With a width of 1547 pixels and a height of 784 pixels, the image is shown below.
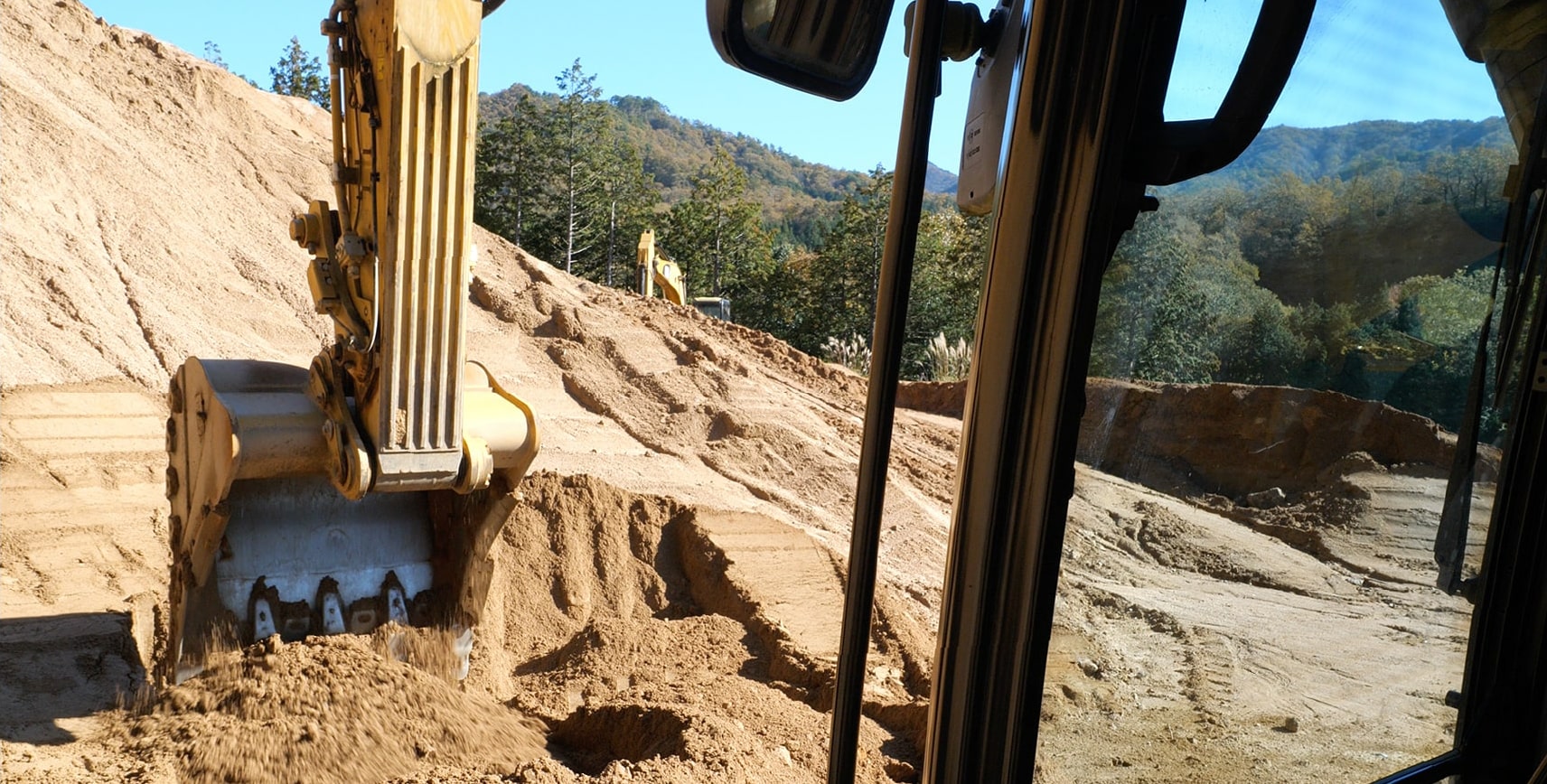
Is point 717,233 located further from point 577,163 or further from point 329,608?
point 329,608

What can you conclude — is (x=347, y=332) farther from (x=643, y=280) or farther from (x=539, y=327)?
(x=643, y=280)

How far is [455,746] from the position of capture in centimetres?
411

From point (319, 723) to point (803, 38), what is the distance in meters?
3.46

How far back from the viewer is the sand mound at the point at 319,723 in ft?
12.5

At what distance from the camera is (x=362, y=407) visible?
426 centimetres

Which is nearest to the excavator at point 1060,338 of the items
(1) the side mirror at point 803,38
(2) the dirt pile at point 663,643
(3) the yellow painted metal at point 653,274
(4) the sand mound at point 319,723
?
(1) the side mirror at point 803,38

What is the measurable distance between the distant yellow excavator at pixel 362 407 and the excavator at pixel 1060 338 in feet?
9.86

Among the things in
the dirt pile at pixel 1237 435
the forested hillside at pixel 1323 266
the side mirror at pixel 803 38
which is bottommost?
the dirt pile at pixel 1237 435

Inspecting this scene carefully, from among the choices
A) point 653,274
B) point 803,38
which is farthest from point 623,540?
point 653,274

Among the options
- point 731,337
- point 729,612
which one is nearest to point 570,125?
point 731,337

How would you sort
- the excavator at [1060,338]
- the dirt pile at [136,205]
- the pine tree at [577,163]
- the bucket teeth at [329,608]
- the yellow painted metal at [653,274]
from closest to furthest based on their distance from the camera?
the excavator at [1060,338] → the bucket teeth at [329,608] → the dirt pile at [136,205] → the yellow painted metal at [653,274] → the pine tree at [577,163]

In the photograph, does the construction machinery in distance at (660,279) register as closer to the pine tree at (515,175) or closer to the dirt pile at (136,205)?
the dirt pile at (136,205)

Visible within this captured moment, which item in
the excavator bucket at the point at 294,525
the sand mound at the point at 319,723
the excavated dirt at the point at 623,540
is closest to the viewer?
the excavated dirt at the point at 623,540

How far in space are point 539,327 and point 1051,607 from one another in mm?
11804
